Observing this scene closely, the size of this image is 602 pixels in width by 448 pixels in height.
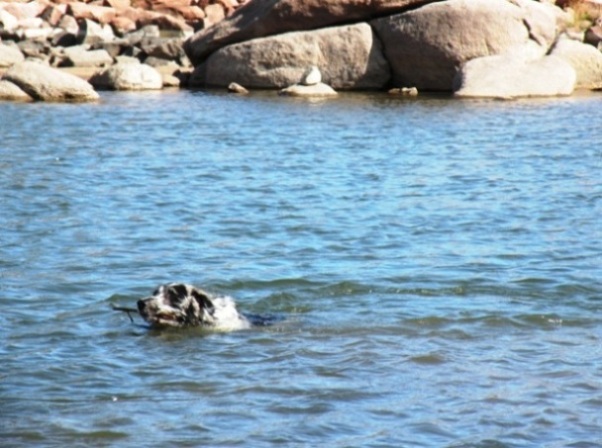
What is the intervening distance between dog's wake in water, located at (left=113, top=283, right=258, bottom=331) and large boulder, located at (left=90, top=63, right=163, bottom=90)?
1471 centimetres

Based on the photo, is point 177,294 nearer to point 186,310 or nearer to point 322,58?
point 186,310

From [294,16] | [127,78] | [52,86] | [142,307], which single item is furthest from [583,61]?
[142,307]

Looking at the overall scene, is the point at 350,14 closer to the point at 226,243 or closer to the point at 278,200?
the point at 278,200

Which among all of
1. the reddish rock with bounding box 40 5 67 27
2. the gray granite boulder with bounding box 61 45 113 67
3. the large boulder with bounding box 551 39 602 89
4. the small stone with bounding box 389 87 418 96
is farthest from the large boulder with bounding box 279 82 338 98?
the reddish rock with bounding box 40 5 67 27

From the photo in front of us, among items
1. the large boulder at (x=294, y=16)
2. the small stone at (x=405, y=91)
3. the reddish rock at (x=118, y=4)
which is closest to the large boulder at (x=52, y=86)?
the large boulder at (x=294, y=16)

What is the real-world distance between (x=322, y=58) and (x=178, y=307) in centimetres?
1457

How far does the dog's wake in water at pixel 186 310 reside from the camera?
273 inches

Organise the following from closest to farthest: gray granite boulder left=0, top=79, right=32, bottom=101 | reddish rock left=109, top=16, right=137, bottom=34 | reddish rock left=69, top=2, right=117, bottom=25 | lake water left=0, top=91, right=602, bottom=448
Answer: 1. lake water left=0, top=91, right=602, bottom=448
2. gray granite boulder left=0, top=79, right=32, bottom=101
3. reddish rock left=109, top=16, right=137, bottom=34
4. reddish rock left=69, top=2, right=117, bottom=25

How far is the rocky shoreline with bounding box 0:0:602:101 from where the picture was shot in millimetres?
20031

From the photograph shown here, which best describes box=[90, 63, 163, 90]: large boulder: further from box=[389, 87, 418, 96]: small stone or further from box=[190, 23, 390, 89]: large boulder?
box=[389, 87, 418, 96]: small stone

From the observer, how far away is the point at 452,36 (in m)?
20.4

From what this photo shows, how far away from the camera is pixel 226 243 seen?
9.55 meters

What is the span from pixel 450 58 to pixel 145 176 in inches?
347

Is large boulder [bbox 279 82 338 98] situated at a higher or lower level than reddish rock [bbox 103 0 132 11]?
lower
